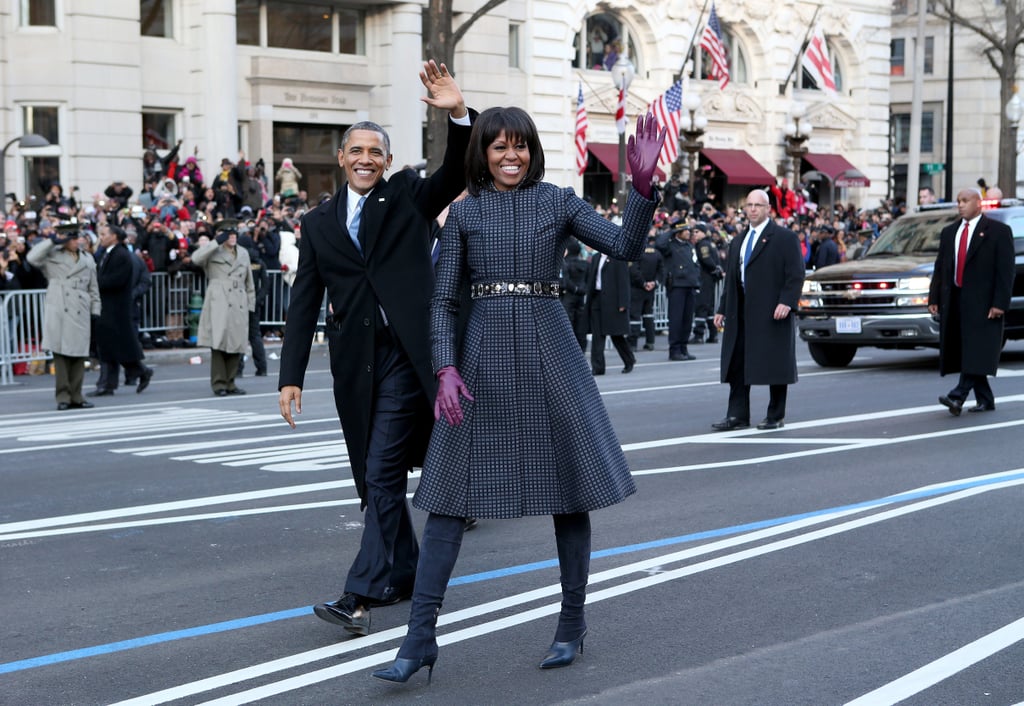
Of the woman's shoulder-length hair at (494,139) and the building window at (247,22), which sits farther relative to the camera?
the building window at (247,22)

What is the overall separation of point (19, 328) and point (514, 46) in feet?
73.6

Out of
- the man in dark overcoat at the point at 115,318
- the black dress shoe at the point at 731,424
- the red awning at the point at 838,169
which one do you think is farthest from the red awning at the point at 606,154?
the black dress shoe at the point at 731,424

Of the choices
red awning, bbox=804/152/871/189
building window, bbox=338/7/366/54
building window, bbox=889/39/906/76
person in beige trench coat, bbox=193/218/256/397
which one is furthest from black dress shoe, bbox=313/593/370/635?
building window, bbox=889/39/906/76

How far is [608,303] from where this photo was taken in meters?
18.5

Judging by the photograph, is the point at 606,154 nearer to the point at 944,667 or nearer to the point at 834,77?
the point at 834,77

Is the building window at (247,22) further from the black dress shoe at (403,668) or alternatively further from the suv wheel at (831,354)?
the black dress shoe at (403,668)

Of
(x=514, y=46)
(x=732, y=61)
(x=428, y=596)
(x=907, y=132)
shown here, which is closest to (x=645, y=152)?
(x=428, y=596)

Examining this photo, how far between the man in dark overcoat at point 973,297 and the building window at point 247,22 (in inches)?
910

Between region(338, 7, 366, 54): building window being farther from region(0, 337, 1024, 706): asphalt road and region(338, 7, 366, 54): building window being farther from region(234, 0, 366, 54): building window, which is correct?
region(0, 337, 1024, 706): asphalt road

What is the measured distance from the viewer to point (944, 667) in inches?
212

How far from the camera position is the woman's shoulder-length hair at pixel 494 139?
5.30m

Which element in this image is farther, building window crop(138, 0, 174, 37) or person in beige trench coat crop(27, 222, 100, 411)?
building window crop(138, 0, 174, 37)

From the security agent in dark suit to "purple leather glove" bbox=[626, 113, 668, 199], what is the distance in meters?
0.84

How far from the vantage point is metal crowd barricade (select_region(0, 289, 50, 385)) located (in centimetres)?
1786
